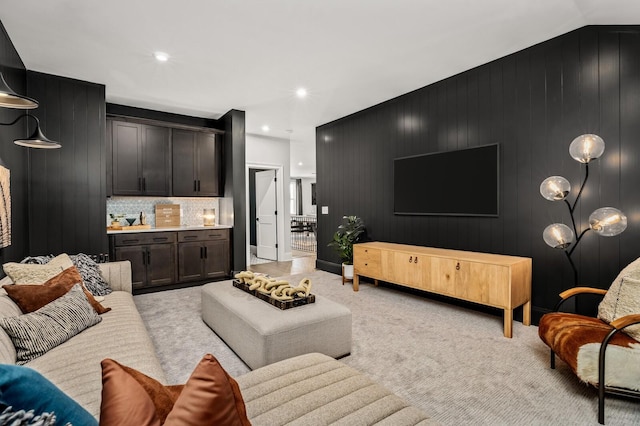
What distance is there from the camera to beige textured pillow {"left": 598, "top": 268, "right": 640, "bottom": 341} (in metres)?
2.08

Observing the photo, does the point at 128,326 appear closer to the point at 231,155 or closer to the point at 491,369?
the point at 491,369

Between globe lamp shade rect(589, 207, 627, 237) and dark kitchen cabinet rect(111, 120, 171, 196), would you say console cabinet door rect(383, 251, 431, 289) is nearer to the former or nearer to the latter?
globe lamp shade rect(589, 207, 627, 237)

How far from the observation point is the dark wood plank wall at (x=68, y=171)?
154 inches

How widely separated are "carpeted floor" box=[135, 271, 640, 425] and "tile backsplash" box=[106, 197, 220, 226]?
1.69m

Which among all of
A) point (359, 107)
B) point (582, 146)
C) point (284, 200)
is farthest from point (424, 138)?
point (284, 200)

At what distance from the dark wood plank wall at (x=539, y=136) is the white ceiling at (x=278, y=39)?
8.7 inches

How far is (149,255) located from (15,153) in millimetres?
1940

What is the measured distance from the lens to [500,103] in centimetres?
360

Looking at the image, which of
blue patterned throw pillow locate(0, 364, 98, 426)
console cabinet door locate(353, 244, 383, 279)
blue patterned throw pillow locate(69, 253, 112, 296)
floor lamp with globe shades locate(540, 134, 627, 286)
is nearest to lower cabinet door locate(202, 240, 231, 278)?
blue patterned throw pillow locate(69, 253, 112, 296)

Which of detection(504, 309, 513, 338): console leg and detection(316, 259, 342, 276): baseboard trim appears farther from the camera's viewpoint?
detection(316, 259, 342, 276): baseboard trim

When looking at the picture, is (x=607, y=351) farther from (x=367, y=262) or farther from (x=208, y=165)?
(x=208, y=165)

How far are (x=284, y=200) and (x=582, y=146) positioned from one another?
5512 millimetres

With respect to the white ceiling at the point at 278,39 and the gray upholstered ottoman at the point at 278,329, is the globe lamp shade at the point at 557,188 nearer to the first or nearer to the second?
the white ceiling at the point at 278,39

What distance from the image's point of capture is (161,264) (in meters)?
4.79
